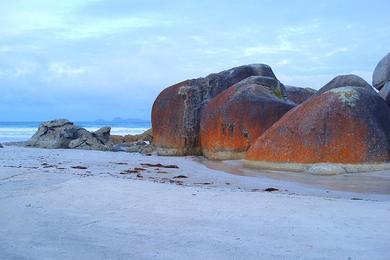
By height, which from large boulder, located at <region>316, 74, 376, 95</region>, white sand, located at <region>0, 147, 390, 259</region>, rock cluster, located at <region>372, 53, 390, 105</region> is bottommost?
white sand, located at <region>0, 147, 390, 259</region>

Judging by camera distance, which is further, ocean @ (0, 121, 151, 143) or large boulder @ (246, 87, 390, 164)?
ocean @ (0, 121, 151, 143)

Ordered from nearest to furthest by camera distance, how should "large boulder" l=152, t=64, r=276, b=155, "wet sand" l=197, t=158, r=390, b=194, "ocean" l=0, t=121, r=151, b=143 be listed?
"wet sand" l=197, t=158, r=390, b=194 → "large boulder" l=152, t=64, r=276, b=155 → "ocean" l=0, t=121, r=151, b=143

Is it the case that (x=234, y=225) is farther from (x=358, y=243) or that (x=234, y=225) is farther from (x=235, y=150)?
(x=235, y=150)

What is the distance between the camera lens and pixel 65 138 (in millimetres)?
14617

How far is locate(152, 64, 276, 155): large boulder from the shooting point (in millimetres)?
12523

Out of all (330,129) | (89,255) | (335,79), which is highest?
(335,79)

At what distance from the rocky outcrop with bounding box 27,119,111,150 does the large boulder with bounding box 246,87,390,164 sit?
661 cm

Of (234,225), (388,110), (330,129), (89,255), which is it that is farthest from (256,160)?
(89,255)

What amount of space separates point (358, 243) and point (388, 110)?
6.47 m

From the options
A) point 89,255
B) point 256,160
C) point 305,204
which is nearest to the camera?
point 89,255

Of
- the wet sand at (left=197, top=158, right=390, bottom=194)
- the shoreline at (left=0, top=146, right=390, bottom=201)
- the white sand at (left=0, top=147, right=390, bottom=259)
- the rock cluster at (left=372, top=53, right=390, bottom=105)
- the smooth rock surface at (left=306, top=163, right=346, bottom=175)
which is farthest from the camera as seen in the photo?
the rock cluster at (left=372, top=53, right=390, bottom=105)

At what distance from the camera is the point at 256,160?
30.7 ft

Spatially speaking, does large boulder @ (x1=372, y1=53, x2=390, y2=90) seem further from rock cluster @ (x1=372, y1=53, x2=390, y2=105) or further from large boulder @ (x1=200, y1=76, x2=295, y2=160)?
large boulder @ (x1=200, y1=76, x2=295, y2=160)

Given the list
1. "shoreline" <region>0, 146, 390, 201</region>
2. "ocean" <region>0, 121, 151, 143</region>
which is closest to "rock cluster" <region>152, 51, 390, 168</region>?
"shoreline" <region>0, 146, 390, 201</region>
